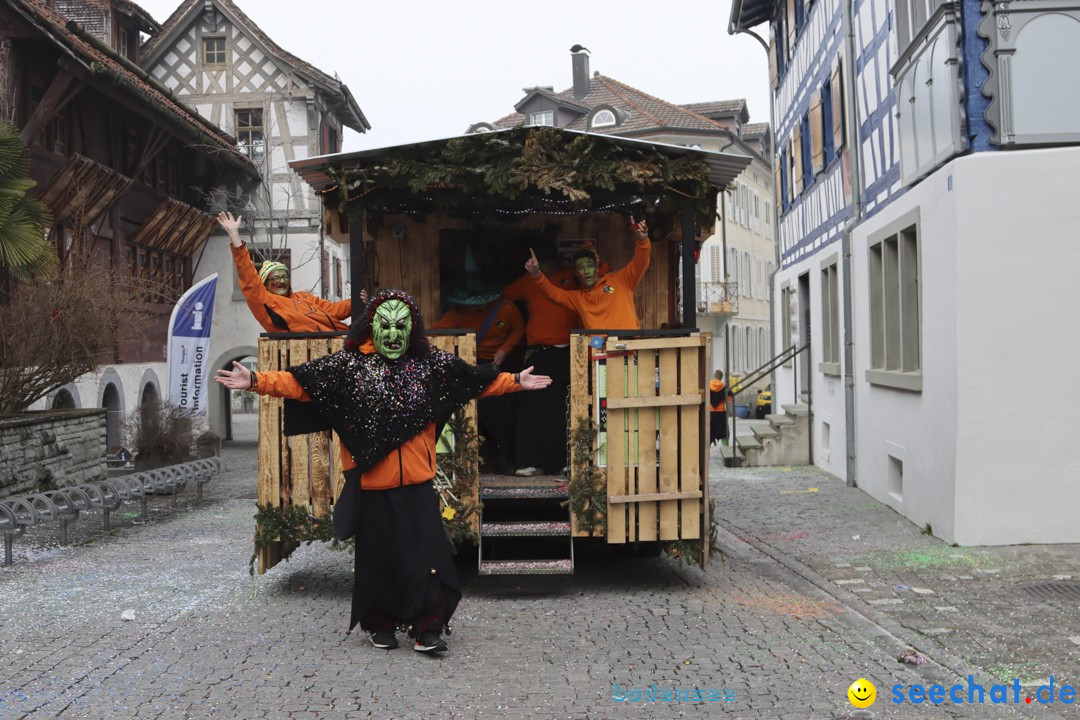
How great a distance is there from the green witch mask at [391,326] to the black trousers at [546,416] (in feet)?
8.80

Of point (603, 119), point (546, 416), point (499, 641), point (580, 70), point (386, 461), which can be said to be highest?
point (580, 70)

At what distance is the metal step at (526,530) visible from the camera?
832 centimetres

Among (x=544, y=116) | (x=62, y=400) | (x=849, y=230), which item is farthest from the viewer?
(x=544, y=116)

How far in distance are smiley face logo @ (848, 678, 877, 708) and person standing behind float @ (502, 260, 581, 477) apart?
4.20 metres

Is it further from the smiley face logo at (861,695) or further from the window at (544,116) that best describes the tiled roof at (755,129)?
the smiley face logo at (861,695)

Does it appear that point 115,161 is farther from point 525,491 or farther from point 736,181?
point 736,181

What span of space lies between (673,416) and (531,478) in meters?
1.47

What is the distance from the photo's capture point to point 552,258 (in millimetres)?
11469

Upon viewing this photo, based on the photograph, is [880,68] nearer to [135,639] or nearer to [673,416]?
[673,416]

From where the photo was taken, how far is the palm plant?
14625 mm

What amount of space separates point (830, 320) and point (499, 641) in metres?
11.5

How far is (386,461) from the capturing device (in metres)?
6.84

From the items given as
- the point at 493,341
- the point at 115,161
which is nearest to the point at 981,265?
the point at 493,341

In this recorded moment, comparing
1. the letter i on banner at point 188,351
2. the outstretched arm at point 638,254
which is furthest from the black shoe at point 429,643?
the letter i on banner at point 188,351
